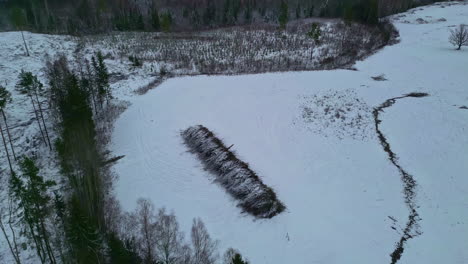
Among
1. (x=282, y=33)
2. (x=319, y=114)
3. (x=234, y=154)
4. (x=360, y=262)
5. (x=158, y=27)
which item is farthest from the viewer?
(x=158, y=27)

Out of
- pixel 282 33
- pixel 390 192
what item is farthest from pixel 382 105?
pixel 282 33

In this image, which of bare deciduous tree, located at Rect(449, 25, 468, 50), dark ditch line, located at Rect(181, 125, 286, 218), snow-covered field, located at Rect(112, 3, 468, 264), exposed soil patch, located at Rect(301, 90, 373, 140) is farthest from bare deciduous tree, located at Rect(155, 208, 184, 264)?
bare deciduous tree, located at Rect(449, 25, 468, 50)

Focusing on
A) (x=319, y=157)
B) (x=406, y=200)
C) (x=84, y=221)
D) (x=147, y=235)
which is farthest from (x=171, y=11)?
(x=406, y=200)

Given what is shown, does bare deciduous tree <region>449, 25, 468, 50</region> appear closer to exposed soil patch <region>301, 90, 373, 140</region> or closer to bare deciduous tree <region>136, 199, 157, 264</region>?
exposed soil patch <region>301, 90, 373, 140</region>

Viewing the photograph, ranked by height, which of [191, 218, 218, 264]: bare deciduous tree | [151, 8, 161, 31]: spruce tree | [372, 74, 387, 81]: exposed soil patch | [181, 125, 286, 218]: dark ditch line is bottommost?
[191, 218, 218, 264]: bare deciduous tree

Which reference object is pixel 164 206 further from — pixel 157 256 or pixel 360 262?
pixel 360 262

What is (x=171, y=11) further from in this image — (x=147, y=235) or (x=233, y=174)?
(x=147, y=235)

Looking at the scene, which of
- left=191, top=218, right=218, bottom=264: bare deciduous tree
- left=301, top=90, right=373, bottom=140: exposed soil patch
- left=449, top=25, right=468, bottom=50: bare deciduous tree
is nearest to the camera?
left=191, top=218, right=218, bottom=264: bare deciduous tree
